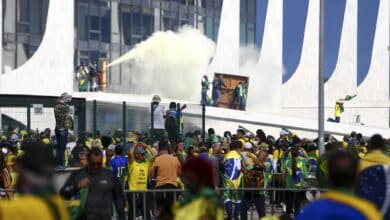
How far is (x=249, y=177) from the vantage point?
1630cm

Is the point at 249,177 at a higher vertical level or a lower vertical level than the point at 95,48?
lower

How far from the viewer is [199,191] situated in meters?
6.74

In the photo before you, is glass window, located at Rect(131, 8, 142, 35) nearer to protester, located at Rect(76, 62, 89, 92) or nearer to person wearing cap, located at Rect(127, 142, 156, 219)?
protester, located at Rect(76, 62, 89, 92)

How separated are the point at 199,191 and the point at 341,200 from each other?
4.94 ft

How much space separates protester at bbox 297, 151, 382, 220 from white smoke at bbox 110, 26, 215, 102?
49.4m

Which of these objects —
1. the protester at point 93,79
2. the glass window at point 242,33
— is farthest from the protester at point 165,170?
the glass window at point 242,33

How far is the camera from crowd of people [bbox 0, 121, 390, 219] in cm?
552

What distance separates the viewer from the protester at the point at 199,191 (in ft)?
22.0

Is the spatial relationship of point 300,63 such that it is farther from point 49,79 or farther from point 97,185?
point 97,185

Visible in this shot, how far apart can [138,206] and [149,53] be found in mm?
40939

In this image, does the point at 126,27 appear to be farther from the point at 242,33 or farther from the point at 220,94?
the point at 220,94

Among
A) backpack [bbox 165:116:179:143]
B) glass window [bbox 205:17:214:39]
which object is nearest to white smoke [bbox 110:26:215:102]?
glass window [bbox 205:17:214:39]

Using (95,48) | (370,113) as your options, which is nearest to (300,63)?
(370,113)

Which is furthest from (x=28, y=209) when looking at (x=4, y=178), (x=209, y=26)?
(x=209, y=26)
